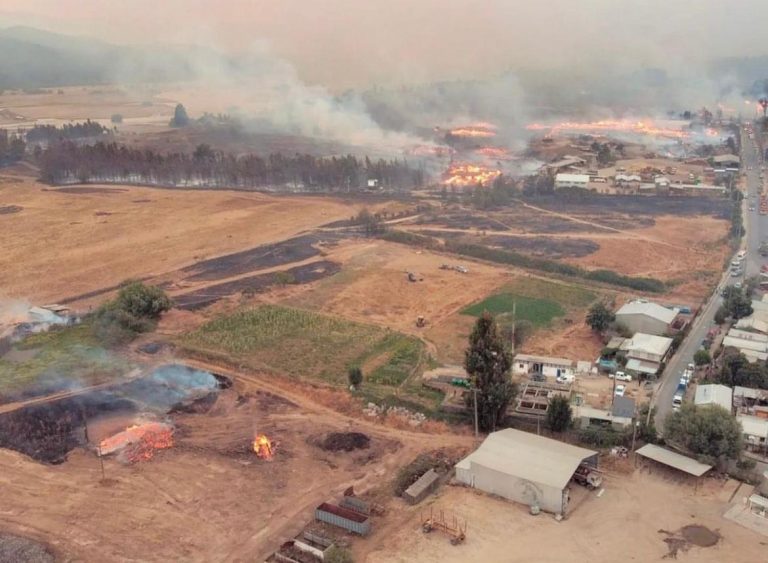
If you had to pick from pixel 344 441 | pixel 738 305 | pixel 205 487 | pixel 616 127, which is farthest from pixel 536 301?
pixel 616 127

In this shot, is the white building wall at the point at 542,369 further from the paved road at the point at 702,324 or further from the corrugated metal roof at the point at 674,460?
the corrugated metal roof at the point at 674,460

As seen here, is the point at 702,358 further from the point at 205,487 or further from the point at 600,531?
the point at 205,487

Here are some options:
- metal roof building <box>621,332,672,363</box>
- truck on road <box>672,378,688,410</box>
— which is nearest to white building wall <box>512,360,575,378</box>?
metal roof building <box>621,332,672,363</box>

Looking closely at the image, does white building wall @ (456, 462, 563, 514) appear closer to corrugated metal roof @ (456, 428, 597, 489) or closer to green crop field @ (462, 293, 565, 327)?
corrugated metal roof @ (456, 428, 597, 489)

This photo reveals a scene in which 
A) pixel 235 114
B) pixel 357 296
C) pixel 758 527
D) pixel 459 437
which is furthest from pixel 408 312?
pixel 235 114

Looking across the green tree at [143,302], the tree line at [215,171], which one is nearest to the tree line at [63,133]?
the tree line at [215,171]

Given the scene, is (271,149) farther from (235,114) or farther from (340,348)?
(340,348)
